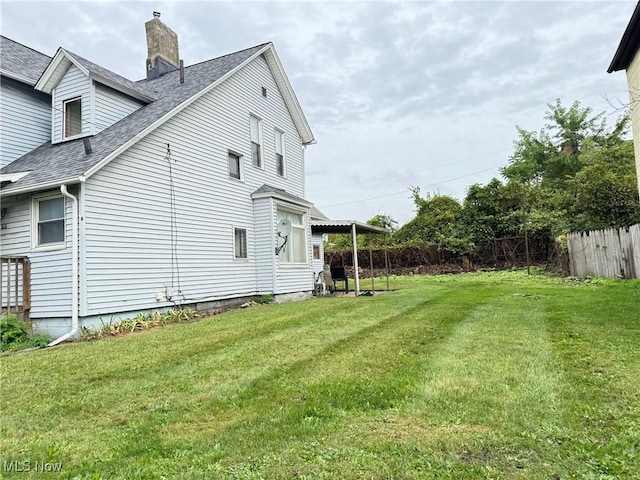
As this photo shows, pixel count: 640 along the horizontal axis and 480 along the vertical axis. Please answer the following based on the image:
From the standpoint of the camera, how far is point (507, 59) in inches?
616

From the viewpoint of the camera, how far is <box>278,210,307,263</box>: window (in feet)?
42.6

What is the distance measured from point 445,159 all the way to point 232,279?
29359 millimetres

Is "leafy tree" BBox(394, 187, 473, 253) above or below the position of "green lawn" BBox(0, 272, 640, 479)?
above

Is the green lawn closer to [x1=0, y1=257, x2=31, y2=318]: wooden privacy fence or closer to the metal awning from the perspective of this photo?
[x1=0, y1=257, x2=31, y2=318]: wooden privacy fence

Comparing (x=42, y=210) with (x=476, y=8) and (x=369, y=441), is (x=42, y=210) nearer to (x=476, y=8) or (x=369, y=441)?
(x=369, y=441)

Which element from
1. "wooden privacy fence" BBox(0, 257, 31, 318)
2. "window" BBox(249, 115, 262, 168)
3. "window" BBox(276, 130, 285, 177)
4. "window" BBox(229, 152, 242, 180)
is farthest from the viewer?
"window" BBox(276, 130, 285, 177)

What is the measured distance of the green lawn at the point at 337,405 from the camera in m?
2.33

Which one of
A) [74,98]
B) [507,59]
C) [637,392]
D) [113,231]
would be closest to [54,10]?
[74,98]

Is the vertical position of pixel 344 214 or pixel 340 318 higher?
pixel 344 214

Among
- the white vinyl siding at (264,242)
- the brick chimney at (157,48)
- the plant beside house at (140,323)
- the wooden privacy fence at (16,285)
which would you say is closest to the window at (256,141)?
the white vinyl siding at (264,242)

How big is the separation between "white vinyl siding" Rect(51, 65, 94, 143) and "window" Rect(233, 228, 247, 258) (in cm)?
428

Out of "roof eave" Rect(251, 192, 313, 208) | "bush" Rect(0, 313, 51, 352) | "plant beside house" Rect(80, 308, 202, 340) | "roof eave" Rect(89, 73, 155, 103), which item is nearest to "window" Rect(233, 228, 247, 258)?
"roof eave" Rect(251, 192, 313, 208)

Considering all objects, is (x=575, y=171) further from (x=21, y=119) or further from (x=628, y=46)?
(x=21, y=119)

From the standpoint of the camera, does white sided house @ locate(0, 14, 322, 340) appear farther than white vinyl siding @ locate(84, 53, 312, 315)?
No
